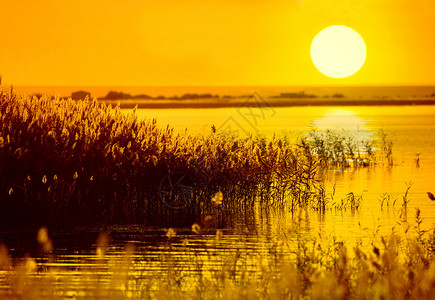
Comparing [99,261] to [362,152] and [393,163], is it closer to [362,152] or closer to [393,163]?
[393,163]

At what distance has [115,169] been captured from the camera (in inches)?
688

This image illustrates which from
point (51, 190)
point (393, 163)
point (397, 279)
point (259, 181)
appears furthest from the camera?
point (393, 163)

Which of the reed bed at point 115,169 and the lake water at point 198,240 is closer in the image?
the lake water at point 198,240

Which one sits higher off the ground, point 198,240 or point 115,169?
point 115,169

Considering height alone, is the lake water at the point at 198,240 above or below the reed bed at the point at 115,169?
below

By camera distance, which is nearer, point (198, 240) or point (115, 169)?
point (198, 240)

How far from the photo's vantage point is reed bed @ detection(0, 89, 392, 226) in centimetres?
1664

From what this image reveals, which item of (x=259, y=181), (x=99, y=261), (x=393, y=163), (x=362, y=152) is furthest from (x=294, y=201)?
(x=362, y=152)

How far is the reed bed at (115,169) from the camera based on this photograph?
54.6ft

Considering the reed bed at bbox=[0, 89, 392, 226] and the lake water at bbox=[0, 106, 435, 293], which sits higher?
the reed bed at bbox=[0, 89, 392, 226]

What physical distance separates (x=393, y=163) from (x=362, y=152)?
3.81 meters

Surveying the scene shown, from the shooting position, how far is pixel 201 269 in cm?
1248

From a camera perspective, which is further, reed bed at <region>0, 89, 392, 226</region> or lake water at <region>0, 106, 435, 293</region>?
reed bed at <region>0, 89, 392, 226</region>

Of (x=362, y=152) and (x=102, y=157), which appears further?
A: (x=362, y=152)
